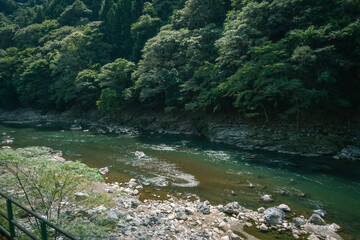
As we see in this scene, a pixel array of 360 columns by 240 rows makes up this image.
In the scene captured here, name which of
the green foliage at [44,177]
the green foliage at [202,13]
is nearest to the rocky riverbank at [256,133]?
the green foliage at [202,13]

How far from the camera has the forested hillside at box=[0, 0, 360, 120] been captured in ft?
50.8

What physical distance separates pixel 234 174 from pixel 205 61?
1317 cm

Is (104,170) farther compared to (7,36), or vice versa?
(7,36)

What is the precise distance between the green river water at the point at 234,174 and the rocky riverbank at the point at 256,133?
3.88ft

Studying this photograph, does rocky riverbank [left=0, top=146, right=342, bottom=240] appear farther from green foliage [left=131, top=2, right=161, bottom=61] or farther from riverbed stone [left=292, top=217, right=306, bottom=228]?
green foliage [left=131, top=2, right=161, bottom=61]

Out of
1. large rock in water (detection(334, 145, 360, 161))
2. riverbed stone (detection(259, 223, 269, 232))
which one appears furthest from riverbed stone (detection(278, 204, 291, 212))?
large rock in water (detection(334, 145, 360, 161))

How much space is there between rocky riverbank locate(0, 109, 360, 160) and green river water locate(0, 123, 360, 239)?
118 cm

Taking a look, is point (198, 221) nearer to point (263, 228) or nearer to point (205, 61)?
point (263, 228)

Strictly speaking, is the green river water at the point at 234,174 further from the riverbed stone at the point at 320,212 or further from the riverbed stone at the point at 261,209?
the riverbed stone at the point at 261,209

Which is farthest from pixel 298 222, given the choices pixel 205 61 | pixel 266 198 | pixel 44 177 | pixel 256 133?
pixel 205 61

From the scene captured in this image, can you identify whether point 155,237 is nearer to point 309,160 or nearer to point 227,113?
point 309,160

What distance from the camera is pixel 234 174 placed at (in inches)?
463

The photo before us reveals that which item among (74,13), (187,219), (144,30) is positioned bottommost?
(187,219)

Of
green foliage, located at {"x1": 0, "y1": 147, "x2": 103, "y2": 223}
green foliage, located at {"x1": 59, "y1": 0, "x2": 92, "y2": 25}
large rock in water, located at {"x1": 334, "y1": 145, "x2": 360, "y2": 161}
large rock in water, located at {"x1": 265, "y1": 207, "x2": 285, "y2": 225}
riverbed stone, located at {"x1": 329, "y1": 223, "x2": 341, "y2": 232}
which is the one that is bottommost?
riverbed stone, located at {"x1": 329, "y1": 223, "x2": 341, "y2": 232}
